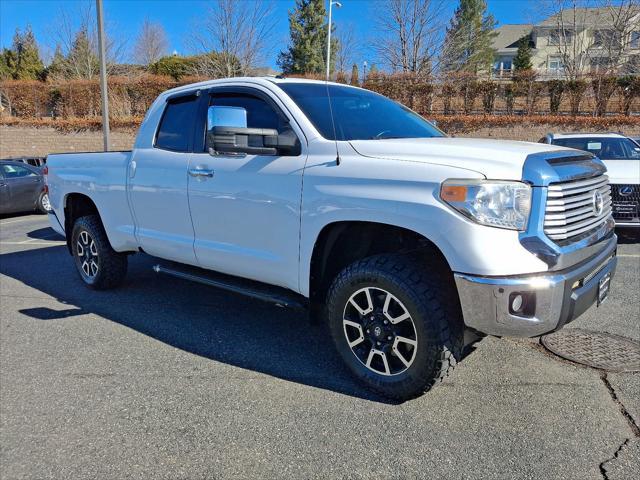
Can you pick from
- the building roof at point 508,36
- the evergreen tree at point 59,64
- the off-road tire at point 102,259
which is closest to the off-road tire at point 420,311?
the off-road tire at point 102,259

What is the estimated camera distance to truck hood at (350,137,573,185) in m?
2.80

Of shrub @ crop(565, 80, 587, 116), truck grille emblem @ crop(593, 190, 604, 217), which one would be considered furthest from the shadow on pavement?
shrub @ crop(565, 80, 587, 116)

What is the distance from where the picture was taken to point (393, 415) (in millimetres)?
3082

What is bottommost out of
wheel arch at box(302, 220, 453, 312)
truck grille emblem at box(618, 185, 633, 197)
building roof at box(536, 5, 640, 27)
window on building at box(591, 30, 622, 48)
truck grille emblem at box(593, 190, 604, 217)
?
wheel arch at box(302, 220, 453, 312)

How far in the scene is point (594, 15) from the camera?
22.5 m

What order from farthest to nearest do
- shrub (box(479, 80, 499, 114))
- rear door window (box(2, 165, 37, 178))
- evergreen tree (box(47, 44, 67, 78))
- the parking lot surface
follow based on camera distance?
evergreen tree (box(47, 44, 67, 78)), shrub (box(479, 80, 499, 114)), rear door window (box(2, 165, 37, 178)), the parking lot surface

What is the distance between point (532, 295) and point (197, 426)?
79.0 inches

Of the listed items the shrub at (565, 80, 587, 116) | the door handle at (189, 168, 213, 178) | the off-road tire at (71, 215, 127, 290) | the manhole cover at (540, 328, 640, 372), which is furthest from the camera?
the shrub at (565, 80, 587, 116)

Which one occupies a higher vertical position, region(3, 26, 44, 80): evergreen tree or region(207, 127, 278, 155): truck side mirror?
region(3, 26, 44, 80): evergreen tree

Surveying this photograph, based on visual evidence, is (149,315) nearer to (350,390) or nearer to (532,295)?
(350,390)

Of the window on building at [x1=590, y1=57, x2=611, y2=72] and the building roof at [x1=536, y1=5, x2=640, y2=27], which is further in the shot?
the window on building at [x1=590, y1=57, x2=611, y2=72]

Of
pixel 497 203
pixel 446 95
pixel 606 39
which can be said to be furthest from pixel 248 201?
pixel 606 39

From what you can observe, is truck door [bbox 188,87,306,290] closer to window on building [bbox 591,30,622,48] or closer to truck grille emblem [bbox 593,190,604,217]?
truck grille emblem [bbox 593,190,604,217]

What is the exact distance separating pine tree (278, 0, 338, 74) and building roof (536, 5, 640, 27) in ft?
56.4
